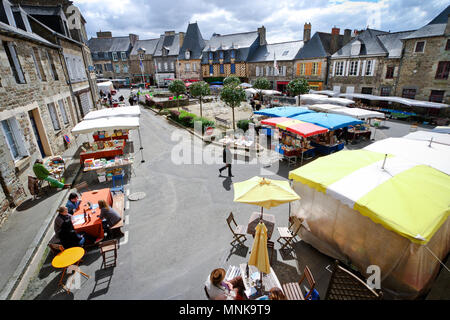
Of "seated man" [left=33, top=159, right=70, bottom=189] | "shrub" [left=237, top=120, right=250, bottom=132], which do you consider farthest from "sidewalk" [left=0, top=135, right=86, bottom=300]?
"shrub" [left=237, top=120, right=250, bottom=132]

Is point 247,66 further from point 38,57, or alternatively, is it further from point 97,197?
point 97,197

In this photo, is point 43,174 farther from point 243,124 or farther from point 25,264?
point 243,124

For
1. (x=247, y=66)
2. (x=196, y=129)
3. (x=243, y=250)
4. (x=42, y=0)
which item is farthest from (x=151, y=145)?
(x=247, y=66)

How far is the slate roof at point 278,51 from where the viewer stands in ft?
112

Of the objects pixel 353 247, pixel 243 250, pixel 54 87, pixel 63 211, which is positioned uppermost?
pixel 54 87

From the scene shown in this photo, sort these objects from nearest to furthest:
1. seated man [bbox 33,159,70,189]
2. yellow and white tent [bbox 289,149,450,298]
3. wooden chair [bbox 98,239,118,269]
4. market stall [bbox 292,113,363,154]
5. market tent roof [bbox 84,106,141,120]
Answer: yellow and white tent [bbox 289,149,450,298]
wooden chair [bbox 98,239,118,269]
seated man [bbox 33,159,70,189]
market stall [bbox 292,113,363,154]
market tent roof [bbox 84,106,141,120]

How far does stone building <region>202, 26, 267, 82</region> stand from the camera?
40.0 metres

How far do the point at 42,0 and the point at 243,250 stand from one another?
25.3 m

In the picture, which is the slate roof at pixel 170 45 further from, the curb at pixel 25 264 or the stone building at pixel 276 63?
the curb at pixel 25 264

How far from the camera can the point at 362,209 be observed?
4.58 m

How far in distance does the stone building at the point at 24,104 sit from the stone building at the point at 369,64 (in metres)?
29.5

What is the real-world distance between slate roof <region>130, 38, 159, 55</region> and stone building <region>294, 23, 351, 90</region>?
37.2m

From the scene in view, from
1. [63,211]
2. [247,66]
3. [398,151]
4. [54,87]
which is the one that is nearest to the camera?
[63,211]

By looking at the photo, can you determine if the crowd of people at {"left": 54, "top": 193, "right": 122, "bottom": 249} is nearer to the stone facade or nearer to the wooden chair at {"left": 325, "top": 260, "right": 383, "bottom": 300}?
the wooden chair at {"left": 325, "top": 260, "right": 383, "bottom": 300}
